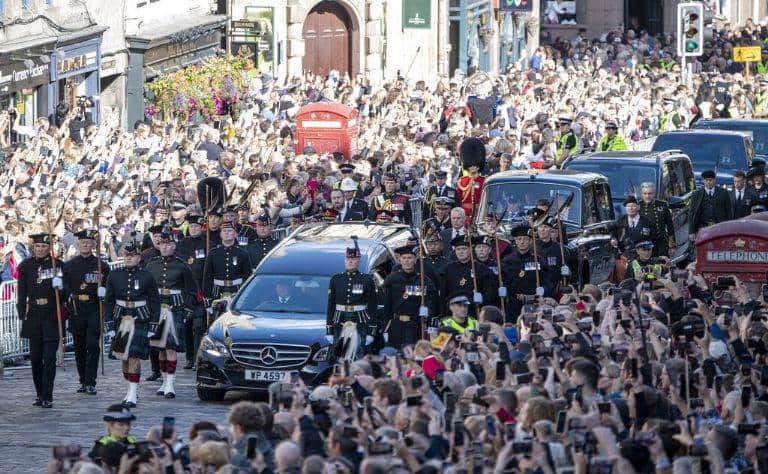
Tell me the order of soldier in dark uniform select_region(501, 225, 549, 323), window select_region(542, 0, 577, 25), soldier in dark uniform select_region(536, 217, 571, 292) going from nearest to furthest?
soldier in dark uniform select_region(501, 225, 549, 323) → soldier in dark uniform select_region(536, 217, 571, 292) → window select_region(542, 0, 577, 25)

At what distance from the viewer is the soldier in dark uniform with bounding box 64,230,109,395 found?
775 inches

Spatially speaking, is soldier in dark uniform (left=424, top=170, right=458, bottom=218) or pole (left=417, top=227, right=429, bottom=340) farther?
soldier in dark uniform (left=424, top=170, right=458, bottom=218)

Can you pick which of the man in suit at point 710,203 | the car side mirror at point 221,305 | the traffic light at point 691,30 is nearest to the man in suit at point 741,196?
the man in suit at point 710,203

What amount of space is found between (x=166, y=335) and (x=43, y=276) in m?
1.35

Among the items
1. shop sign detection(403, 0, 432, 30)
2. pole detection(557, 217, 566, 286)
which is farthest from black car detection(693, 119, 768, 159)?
shop sign detection(403, 0, 432, 30)

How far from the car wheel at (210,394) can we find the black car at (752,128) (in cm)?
1571

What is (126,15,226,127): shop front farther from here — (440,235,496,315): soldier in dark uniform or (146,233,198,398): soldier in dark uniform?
(440,235,496,315): soldier in dark uniform

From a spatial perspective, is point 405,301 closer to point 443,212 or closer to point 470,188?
point 443,212

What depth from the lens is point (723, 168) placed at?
3072 cm

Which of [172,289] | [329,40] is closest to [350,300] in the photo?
[172,289]

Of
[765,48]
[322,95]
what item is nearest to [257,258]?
[322,95]

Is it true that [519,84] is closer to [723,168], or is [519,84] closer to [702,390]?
[723,168]

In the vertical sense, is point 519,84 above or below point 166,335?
above

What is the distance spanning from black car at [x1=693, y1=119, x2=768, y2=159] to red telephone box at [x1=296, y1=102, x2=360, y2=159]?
238 inches
